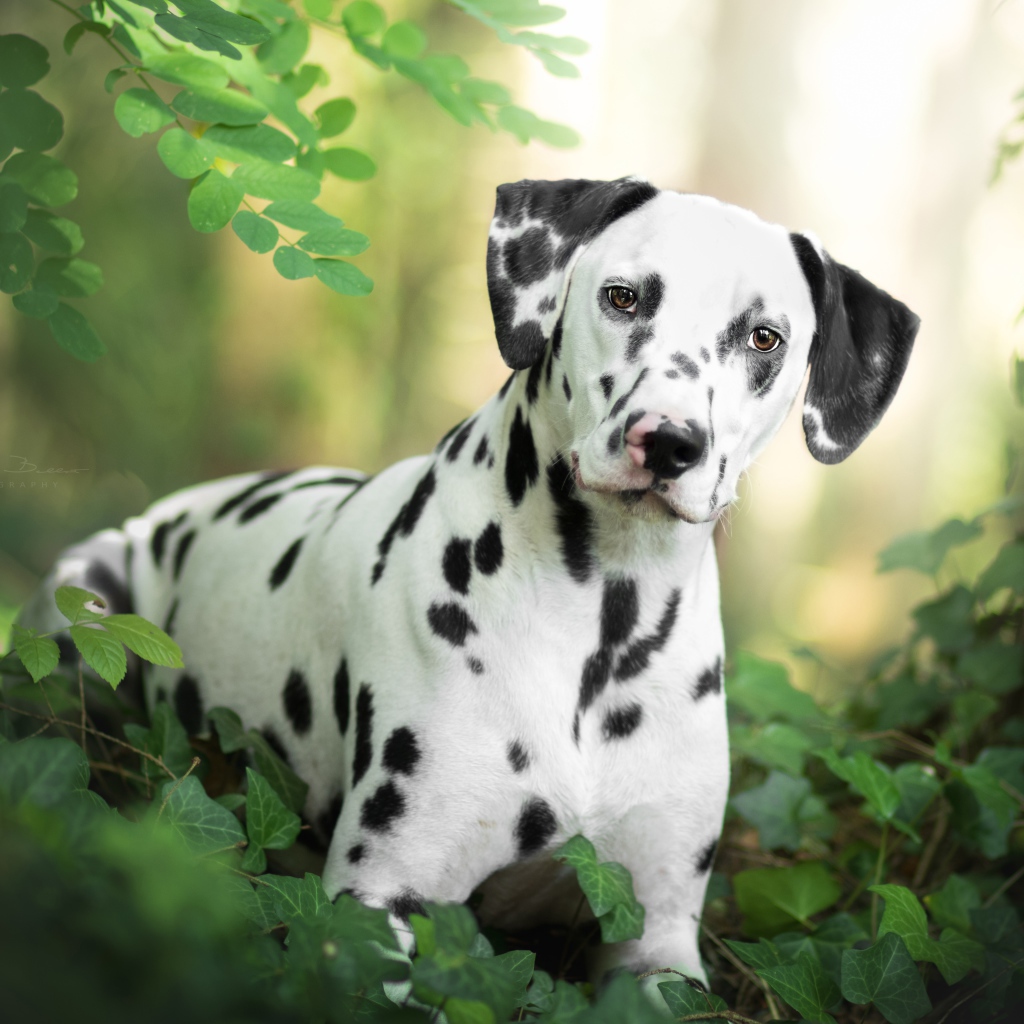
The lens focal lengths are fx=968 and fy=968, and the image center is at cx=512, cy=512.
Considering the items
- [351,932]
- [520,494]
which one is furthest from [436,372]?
[351,932]

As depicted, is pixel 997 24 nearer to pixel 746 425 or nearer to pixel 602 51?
pixel 602 51

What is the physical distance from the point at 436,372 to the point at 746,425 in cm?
837

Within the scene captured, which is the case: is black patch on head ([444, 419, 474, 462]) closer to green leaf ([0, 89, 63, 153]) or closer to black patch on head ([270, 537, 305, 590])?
black patch on head ([270, 537, 305, 590])

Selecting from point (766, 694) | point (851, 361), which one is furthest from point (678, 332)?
point (766, 694)

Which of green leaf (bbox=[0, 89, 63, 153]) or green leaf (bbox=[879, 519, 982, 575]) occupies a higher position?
green leaf (bbox=[0, 89, 63, 153])

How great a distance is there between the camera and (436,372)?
10367mm

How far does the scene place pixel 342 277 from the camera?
2271 millimetres

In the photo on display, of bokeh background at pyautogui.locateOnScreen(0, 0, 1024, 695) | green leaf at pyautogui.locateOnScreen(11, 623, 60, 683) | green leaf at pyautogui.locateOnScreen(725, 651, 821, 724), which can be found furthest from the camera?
bokeh background at pyautogui.locateOnScreen(0, 0, 1024, 695)

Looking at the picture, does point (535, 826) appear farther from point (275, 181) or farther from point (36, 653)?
point (275, 181)

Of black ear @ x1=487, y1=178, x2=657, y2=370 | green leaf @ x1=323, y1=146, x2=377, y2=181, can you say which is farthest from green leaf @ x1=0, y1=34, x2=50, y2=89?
black ear @ x1=487, y1=178, x2=657, y2=370

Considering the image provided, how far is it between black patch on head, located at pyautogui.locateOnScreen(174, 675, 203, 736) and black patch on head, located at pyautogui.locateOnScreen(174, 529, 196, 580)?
48cm

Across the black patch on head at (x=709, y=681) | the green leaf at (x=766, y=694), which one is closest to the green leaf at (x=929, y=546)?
the green leaf at (x=766, y=694)

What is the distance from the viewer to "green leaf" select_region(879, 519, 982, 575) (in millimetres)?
3852

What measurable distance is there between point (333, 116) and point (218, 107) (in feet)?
1.78
